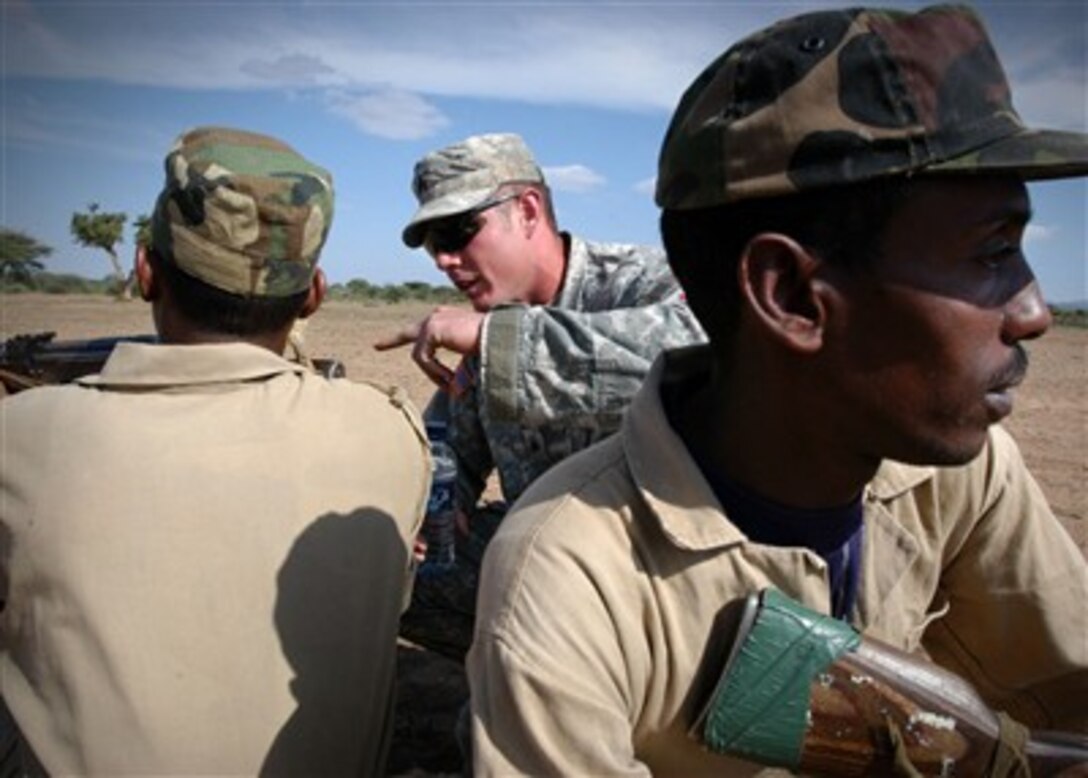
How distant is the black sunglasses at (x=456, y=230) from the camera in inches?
134

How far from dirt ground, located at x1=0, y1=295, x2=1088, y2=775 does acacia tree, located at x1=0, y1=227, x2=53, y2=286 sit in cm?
1920

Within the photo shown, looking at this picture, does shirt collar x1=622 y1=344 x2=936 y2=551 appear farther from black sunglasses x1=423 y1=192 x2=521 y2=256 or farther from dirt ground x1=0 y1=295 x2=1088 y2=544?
dirt ground x1=0 y1=295 x2=1088 y2=544

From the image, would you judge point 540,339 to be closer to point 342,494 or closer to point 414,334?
point 414,334

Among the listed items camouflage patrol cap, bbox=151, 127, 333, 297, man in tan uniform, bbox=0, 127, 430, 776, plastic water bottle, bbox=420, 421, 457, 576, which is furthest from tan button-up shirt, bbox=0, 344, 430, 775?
plastic water bottle, bbox=420, 421, 457, 576

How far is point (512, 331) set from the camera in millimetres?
2701

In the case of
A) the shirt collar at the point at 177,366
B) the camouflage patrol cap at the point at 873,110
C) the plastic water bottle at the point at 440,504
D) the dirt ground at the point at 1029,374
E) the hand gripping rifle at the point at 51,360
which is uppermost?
the camouflage patrol cap at the point at 873,110

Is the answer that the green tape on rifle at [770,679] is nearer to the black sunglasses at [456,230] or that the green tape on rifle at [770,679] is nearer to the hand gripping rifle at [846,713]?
the hand gripping rifle at [846,713]

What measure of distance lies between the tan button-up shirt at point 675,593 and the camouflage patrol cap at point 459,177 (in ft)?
5.28

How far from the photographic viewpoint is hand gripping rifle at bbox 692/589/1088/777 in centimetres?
158

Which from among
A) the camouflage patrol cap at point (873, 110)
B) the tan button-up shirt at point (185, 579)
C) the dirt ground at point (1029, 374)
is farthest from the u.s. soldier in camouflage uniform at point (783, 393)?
the dirt ground at point (1029, 374)

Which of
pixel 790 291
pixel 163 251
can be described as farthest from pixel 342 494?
pixel 790 291

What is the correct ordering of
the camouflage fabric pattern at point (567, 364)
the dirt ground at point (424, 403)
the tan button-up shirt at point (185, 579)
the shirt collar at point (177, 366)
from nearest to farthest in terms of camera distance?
the tan button-up shirt at point (185, 579)
the shirt collar at point (177, 366)
the camouflage fabric pattern at point (567, 364)
the dirt ground at point (424, 403)

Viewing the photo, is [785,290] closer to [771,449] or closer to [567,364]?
[771,449]

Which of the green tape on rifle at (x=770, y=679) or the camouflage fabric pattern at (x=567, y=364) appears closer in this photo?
the green tape on rifle at (x=770, y=679)
